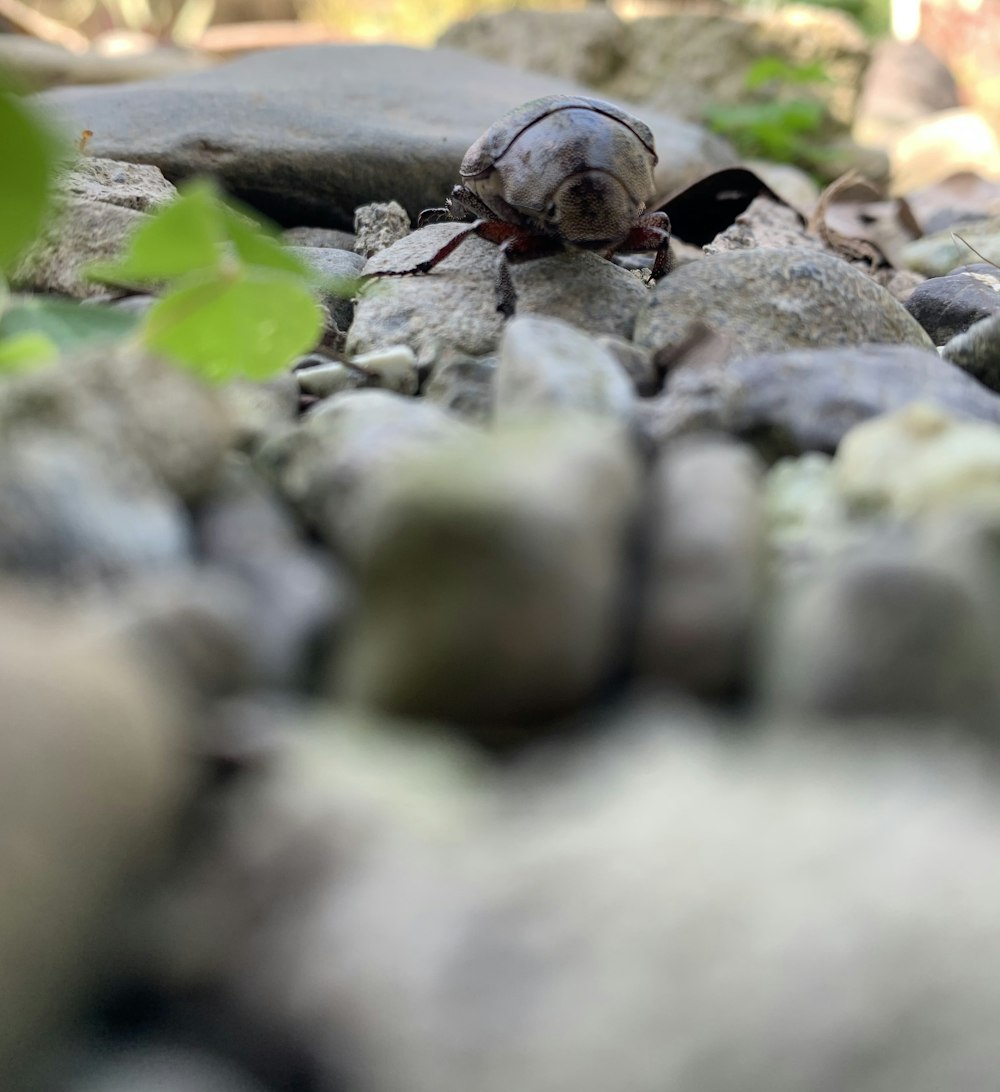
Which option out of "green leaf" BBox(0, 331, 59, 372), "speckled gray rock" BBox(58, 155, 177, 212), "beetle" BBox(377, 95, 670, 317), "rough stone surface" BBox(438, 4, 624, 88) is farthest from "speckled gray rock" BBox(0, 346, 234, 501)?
"rough stone surface" BBox(438, 4, 624, 88)

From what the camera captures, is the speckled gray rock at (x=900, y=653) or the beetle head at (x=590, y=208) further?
the beetle head at (x=590, y=208)

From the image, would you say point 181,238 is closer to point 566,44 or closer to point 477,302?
point 477,302

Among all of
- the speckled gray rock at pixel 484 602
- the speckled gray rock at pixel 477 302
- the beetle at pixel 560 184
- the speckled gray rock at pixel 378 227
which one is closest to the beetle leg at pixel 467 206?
the beetle at pixel 560 184

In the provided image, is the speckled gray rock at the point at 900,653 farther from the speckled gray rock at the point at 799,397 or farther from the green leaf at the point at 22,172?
the green leaf at the point at 22,172

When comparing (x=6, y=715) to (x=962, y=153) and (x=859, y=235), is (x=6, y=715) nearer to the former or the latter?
(x=859, y=235)

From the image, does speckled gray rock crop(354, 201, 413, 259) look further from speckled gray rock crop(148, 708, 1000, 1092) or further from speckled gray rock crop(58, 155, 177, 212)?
speckled gray rock crop(148, 708, 1000, 1092)

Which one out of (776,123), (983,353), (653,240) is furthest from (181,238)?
(776,123)
